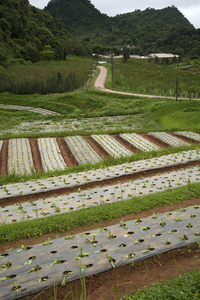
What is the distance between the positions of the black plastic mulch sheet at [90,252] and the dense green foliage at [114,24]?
11364 cm

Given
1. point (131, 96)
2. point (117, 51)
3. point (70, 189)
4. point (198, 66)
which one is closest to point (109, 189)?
point (70, 189)

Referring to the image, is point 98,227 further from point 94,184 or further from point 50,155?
point 50,155

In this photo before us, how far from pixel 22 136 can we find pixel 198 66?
2218 inches

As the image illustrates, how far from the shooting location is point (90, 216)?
21.2 ft

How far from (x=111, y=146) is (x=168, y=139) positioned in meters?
3.83

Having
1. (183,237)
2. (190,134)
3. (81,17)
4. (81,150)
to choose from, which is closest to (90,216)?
(183,237)

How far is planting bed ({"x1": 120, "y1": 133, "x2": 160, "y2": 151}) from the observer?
15320mm

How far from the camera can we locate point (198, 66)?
62.7 meters

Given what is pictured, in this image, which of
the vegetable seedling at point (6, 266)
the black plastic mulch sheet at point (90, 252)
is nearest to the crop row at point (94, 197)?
the black plastic mulch sheet at point (90, 252)

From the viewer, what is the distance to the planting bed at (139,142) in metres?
15.3

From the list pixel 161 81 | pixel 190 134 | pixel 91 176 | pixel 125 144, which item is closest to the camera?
pixel 91 176

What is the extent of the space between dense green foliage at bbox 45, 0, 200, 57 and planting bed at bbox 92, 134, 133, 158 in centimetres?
10169

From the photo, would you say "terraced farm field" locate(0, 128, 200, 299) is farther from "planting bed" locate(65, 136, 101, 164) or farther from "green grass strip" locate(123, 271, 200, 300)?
"green grass strip" locate(123, 271, 200, 300)

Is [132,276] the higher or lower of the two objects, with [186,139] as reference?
higher
